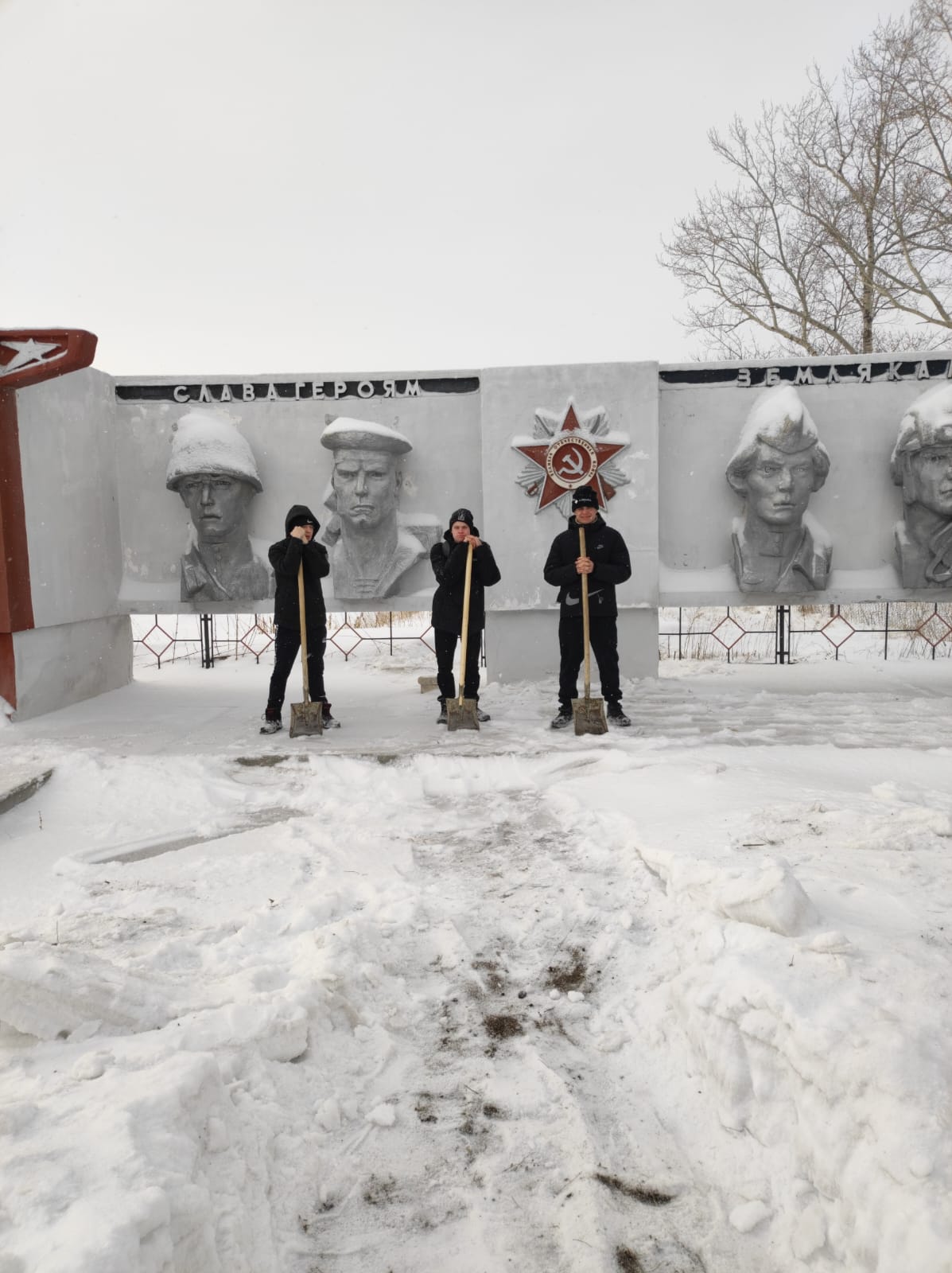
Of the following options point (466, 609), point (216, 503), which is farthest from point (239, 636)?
point (466, 609)

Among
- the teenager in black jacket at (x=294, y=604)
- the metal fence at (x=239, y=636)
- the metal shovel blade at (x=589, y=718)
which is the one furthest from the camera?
the metal fence at (x=239, y=636)

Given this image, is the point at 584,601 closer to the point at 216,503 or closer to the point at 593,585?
the point at 593,585

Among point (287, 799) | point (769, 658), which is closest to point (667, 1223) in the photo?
point (287, 799)

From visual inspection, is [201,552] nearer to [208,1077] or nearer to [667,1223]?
[208,1077]

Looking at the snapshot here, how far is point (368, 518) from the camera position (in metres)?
7.50

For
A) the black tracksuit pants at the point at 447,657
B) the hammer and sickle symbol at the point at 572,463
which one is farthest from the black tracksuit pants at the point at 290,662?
the hammer and sickle symbol at the point at 572,463

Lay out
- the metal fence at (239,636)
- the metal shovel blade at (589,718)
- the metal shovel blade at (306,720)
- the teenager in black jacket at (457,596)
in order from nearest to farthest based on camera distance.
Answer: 1. the metal shovel blade at (589,718)
2. the metal shovel blade at (306,720)
3. the teenager in black jacket at (457,596)
4. the metal fence at (239,636)

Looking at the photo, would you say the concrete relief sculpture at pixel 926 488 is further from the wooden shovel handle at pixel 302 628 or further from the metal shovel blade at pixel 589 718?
the wooden shovel handle at pixel 302 628

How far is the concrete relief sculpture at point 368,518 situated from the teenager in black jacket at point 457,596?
145 cm

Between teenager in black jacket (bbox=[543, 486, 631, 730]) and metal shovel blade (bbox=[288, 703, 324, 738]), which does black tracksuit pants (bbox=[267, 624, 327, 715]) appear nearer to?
metal shovel blade (bbox=[288, 703, 324, 738])

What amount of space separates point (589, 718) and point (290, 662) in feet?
7.42

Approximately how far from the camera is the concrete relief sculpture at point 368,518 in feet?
24.4

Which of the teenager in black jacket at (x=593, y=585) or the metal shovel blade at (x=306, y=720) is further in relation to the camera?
the teenager in black jacket at (x=593, y=585)

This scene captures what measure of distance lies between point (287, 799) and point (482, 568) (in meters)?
2.51
